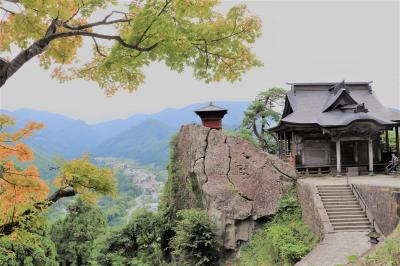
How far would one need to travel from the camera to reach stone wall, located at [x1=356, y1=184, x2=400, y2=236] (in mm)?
12023

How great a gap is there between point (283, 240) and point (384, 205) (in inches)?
150

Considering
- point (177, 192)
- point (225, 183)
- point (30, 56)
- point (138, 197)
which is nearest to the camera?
point (30, 56)

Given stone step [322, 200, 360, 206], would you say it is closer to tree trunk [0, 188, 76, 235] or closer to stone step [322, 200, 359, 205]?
stone step [322, 200, 359, 205]

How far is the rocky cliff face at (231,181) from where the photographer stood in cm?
1611

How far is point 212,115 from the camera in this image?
22.0 metres

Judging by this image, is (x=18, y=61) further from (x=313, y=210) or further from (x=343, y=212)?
(x=343, y=212)

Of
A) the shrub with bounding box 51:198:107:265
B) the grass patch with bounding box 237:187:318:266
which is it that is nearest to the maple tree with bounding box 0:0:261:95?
the grass patch with bounding box 237:187:318:266

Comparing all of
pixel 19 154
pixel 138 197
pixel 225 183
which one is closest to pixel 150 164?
pixel 138 197

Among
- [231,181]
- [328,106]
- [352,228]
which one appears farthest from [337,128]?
[352,228]

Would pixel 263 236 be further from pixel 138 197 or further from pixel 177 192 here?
pixel 138 197

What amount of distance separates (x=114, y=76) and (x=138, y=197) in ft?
392

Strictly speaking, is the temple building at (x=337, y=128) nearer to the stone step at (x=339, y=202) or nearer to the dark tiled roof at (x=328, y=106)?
the dark tiled roof at (x=328, y=106)

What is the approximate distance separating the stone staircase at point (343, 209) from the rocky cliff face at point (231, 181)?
1.92 metres

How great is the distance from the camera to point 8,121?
19.3ft
